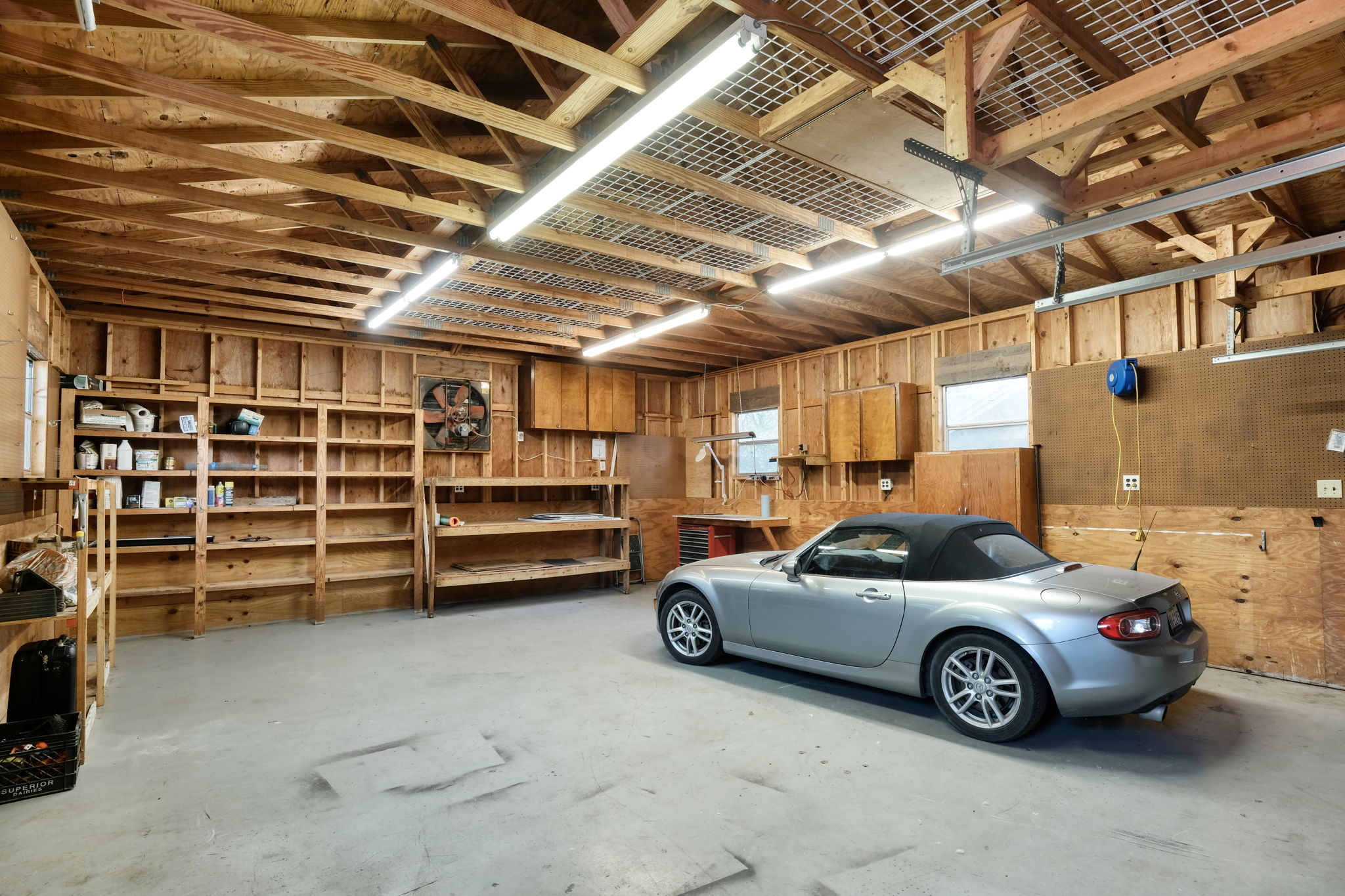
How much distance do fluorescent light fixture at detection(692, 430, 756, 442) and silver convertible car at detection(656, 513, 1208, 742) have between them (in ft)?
12.5

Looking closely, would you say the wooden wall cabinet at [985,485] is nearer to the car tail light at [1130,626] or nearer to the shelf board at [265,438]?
the car tail light at [1130,626]

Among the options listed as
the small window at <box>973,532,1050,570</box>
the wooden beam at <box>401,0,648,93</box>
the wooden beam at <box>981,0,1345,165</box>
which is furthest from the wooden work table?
the wooden beam at <box>401,0,648,93</box>

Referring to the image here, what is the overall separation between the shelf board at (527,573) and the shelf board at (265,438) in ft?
6.58

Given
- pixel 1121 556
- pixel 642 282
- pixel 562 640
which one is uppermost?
pixel 642 282

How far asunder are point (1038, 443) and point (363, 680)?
6.01 m

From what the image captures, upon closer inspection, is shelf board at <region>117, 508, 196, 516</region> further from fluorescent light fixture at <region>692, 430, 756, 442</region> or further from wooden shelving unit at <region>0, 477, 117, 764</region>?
fluorescent light fixture at <region>692, 430, 756, 442</region>

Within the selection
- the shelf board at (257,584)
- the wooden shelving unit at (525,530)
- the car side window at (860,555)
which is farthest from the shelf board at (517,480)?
the car side window at (860,555)

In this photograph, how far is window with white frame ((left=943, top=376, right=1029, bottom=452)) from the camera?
637 cm

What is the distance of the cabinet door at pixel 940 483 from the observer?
19.8 feet

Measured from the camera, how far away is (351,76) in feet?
8.62

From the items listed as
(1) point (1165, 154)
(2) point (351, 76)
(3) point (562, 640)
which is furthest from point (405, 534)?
(1) point (1165, 154)

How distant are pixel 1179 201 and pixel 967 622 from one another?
2158 mm

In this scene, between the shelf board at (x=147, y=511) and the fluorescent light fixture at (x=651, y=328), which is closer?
the shelf board at (x=147, y=511)

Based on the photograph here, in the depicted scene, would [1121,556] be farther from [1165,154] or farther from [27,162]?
[27,162]
